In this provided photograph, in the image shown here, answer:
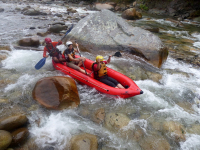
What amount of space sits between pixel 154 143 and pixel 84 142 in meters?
1.47

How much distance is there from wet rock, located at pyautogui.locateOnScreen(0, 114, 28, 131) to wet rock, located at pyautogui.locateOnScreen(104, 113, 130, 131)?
71.9 inches

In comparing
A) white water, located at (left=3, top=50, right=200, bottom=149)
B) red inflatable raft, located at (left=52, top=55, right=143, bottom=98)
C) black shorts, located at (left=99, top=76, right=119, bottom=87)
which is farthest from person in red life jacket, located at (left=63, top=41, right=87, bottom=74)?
black shorts, located at (left=99, top=76, right=119, bottom=87)

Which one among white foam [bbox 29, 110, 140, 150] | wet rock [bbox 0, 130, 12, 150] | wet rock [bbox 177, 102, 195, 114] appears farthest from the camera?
wet rock [bbox 177, 102, 195, 114]

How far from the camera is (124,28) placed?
732 cm

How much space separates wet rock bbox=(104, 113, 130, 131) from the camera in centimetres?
350

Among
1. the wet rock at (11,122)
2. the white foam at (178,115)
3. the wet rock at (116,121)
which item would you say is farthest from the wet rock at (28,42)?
the white foam at (178,115)

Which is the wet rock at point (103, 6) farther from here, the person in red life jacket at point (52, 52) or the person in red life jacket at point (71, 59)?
the person in red life jacket at point (71, 59)

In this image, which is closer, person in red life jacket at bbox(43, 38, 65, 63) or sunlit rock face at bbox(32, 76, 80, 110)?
sunlit rock face at bbox(32, 76, 80, 110)

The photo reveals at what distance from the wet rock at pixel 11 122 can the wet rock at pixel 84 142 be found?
A: 1.11 m

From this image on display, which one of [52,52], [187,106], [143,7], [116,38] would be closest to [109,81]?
[187,106]

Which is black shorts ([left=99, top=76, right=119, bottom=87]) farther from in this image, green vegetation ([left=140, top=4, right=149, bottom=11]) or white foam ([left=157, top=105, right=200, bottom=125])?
green vegetation ([left=140, top=4, right=149, bottom=11])

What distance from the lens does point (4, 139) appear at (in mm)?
2580

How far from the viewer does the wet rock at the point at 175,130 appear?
3298 mm

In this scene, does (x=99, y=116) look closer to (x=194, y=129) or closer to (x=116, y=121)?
(x=116, y=121)
